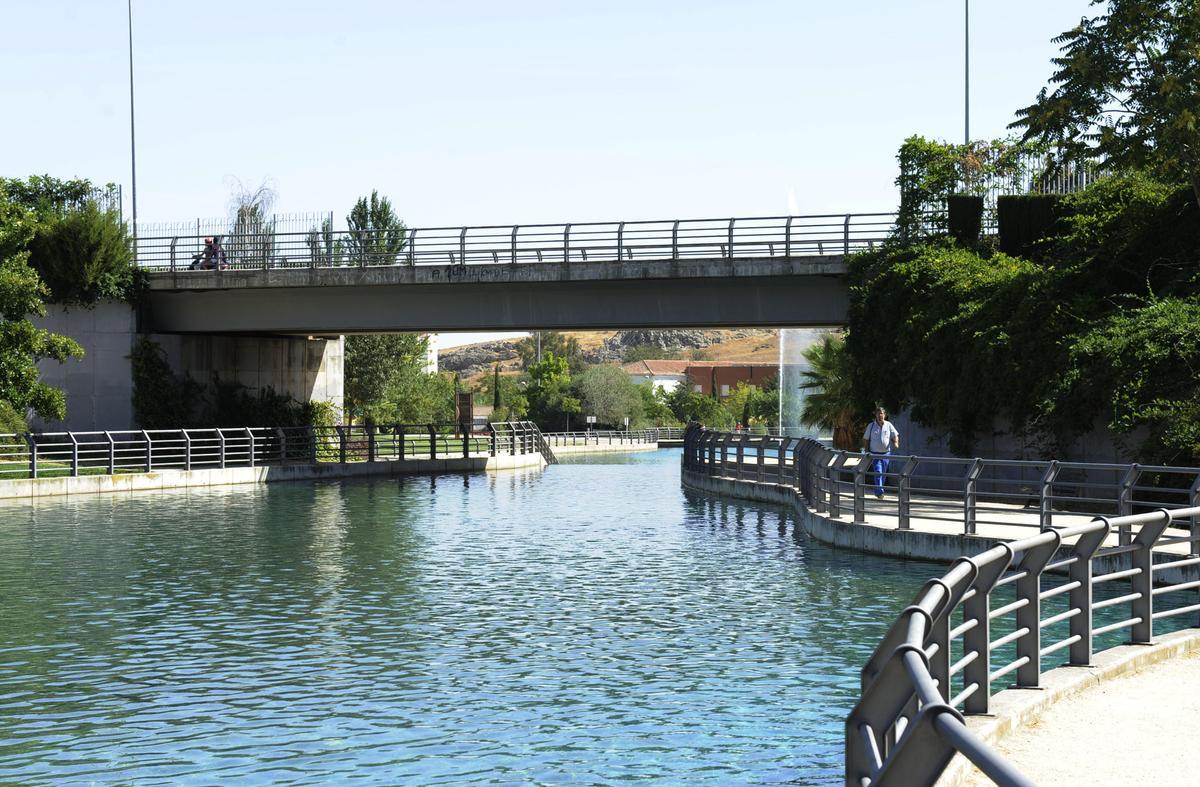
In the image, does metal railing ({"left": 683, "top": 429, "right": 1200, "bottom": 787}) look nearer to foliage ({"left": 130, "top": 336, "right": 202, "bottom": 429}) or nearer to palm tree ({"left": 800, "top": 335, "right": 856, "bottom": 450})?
foliage ({"left": 130, "top": 336, "right": 202, "bottom": 429})

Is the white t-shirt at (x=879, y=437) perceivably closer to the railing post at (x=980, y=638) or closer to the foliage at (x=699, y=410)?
the railing post at (x=980, y=638)

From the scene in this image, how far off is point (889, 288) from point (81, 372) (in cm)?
2728

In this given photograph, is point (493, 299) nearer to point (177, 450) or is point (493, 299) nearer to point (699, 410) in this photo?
point (177, 450)

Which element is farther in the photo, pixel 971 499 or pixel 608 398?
pixel 608 398

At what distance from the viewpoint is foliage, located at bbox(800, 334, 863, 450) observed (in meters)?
60.8

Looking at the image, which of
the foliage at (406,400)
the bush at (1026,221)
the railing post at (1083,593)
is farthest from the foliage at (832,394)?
the railing post at (1083,593)

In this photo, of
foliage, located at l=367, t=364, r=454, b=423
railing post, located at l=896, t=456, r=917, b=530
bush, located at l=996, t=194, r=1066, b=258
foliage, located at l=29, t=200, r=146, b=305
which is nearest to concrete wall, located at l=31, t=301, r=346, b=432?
foliage, located at l=29, t=200, r=146, b=305

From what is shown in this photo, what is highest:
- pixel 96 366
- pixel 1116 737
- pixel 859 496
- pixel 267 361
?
pixel 267 361

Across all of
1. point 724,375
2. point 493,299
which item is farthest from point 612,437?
point 724,375

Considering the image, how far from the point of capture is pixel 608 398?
134 m

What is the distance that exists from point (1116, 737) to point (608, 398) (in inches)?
4917

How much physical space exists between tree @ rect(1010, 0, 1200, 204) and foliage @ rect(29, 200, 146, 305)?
29984 mm

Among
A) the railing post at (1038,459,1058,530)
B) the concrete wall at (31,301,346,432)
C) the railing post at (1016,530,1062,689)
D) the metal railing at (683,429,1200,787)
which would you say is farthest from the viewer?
the concrete wall at (31,301,346,432)

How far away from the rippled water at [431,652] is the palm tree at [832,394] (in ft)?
106
